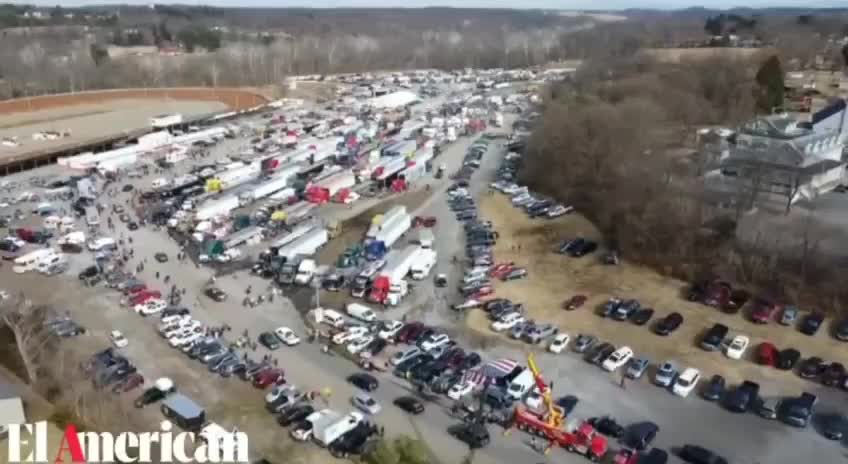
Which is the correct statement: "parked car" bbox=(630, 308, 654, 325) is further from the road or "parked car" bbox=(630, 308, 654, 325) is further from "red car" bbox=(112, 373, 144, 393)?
"red car" bbox=(112, 373, 144, 393)

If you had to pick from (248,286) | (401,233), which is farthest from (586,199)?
(248,286)

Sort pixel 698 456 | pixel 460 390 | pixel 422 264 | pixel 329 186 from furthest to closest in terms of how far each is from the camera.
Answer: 1. pixel 329 186
2. pixel 422 264
3. pixel 460 390
4. pixel 698 456

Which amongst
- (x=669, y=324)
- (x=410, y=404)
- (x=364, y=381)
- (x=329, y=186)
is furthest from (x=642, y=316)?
(x=329, y=186)

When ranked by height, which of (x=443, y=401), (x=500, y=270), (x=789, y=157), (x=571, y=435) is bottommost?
(x=443, y=401)

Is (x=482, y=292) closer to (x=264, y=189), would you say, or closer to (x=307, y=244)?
(x=307, y=244)

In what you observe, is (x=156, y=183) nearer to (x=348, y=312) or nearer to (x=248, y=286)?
(x=248, y=286)

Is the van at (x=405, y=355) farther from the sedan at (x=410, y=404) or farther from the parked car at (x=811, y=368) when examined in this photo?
the parked car at (x=811, y=368)

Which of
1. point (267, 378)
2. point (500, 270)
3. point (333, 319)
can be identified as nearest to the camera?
point (267, 378)
